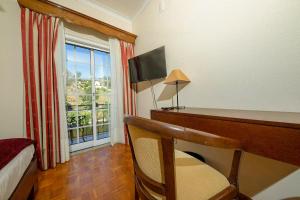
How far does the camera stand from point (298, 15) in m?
0.91

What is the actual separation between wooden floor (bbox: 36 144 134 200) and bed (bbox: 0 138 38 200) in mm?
246

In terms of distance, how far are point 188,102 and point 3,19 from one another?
249 centimetres

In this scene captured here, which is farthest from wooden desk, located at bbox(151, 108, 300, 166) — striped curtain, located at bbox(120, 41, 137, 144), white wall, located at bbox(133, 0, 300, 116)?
striped curtain, located at bbox(120, 41, 137, 144)

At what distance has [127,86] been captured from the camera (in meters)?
2.68

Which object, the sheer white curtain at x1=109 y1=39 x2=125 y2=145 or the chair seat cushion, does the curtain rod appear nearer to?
the sheer white curtain at x1=109 y1=39 x2=125 y2=145

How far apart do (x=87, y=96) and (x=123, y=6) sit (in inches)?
70.2

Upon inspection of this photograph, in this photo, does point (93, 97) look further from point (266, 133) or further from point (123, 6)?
point (266, 133)

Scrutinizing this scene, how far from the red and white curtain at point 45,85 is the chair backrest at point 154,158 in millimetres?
1682

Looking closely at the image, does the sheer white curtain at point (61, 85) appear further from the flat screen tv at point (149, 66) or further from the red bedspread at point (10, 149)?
the flat screen tv at point (149, 66)

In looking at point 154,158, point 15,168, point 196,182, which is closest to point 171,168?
point 154,158

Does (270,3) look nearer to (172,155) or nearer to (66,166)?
(172,155)

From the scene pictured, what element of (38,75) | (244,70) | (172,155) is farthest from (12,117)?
(244,70)

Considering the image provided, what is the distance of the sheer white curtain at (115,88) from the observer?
256 centimetres

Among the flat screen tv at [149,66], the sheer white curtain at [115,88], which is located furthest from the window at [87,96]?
the flat screen tv at [149,66]
